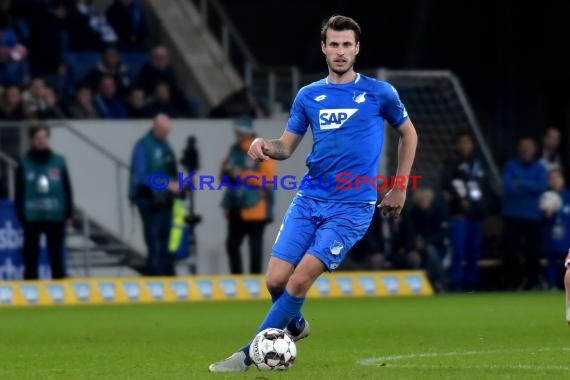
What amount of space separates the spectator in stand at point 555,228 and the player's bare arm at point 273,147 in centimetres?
1144

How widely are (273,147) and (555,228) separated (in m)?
12.1

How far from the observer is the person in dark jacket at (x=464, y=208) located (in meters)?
20.9

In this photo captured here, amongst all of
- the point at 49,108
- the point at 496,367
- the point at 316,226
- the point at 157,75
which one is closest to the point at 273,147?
the point at 316,226

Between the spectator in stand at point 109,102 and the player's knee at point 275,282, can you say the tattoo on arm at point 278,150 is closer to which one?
the player's knee at point 275,282

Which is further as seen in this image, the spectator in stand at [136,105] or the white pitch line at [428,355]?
the spectator in stand at [136,105]

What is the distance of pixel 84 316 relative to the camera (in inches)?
651

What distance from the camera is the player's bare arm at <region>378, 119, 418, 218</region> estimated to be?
1002 cm

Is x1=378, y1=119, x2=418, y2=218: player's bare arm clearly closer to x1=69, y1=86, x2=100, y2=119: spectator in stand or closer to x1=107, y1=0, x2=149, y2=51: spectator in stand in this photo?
x1=69, y1=86, x2=100, y2=119: spectator in stand

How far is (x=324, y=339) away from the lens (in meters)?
12.9

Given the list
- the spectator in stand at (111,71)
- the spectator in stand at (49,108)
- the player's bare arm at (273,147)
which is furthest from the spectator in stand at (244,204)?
the player's bare arm at (273,147)

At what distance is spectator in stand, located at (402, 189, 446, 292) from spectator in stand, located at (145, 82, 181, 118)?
3.80 metres

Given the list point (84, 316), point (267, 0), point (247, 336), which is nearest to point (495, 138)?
point (267, 0)

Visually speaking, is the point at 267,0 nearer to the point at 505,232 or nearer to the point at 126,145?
the point at 126,145

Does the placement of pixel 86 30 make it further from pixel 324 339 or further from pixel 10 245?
pixel 324 339
